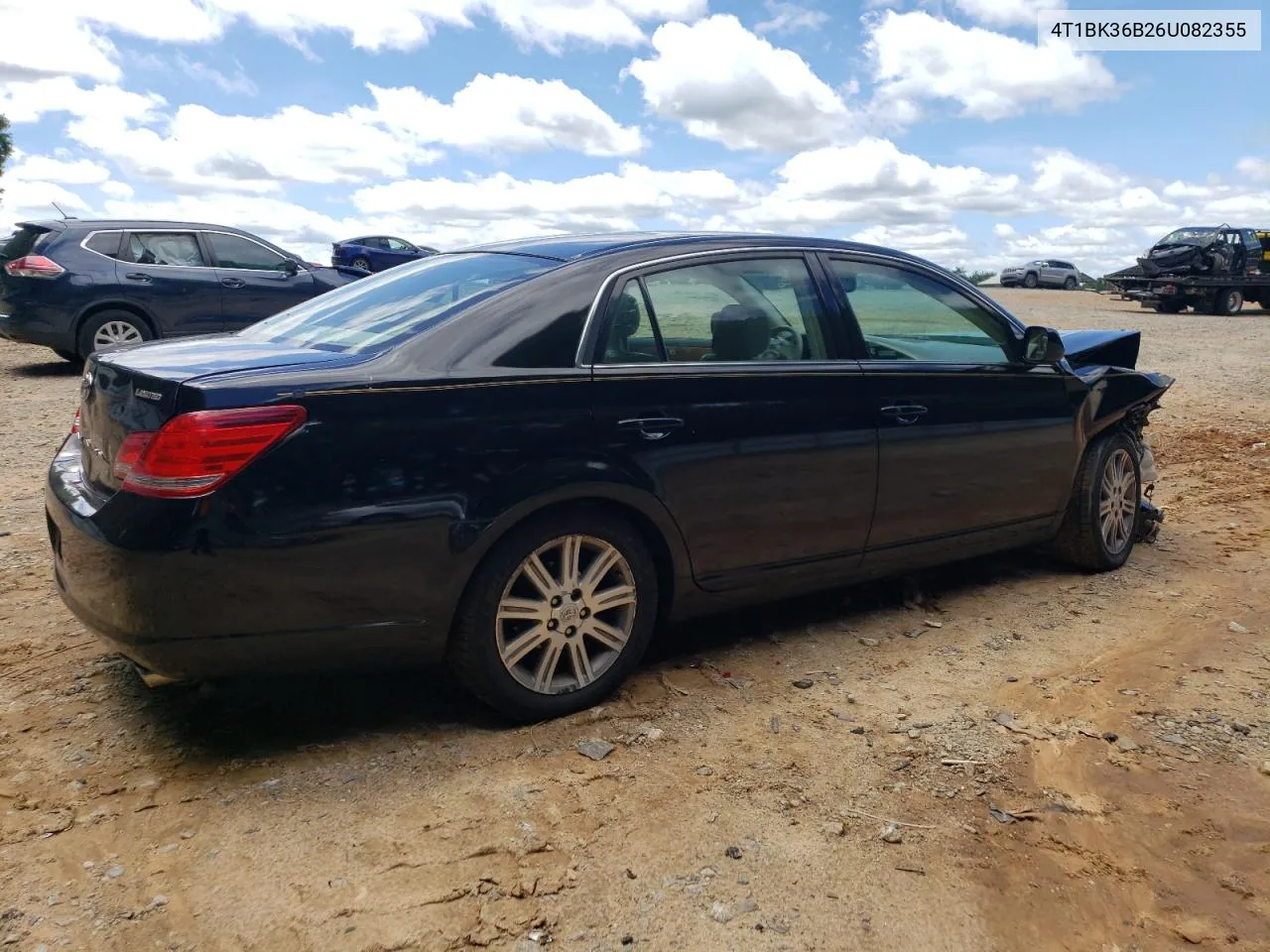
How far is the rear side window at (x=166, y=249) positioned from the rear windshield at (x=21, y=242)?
0.85 m

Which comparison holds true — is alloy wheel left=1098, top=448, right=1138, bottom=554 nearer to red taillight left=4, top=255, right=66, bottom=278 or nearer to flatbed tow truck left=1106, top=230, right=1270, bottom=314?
red taillight left=4, top=255, right=66, bottom=278

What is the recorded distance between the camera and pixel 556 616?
3549 mm

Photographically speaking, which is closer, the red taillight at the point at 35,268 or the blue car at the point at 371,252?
the red taillight at the point at 35,268

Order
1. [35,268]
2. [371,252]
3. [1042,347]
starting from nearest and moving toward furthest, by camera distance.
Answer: [1042,347]
[35,268]
[371,252]

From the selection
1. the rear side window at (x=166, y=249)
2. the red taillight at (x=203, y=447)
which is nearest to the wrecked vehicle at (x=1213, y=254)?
the rear side window at (x=166, y=249)

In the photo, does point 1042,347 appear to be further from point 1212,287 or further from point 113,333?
point 1212,287

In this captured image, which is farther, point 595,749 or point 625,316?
point 625,316

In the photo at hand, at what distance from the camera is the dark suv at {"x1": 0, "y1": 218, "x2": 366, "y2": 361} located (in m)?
11.3

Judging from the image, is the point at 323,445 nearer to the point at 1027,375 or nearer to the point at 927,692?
the point at 927,692

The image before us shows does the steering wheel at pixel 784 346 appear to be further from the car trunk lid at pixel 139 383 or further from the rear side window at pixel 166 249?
the rear side window at pixel 166 249

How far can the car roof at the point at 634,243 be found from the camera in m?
3.96

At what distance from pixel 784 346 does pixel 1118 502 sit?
2.32m

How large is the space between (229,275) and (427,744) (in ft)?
32.7

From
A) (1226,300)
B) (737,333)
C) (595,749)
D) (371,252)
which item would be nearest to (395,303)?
(737,333)
